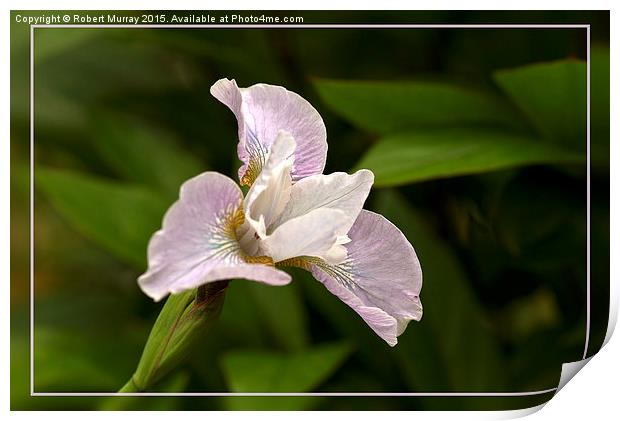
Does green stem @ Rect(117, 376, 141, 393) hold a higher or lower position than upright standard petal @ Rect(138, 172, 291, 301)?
lower

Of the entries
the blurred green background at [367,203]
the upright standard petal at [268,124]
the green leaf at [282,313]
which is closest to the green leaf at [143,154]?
the blurred green background at [367,203]

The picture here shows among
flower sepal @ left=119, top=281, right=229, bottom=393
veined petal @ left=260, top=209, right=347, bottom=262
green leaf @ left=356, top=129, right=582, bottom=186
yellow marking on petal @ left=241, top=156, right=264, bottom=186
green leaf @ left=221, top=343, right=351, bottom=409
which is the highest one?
green leaf @ left=356, top=129, right=582, bottom=186

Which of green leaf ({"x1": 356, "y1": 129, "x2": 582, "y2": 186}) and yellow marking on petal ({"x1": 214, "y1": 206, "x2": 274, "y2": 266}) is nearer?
yellow marking on petal ({"x1": 214, "y1": 206, "x2": 274, "y2": 266})

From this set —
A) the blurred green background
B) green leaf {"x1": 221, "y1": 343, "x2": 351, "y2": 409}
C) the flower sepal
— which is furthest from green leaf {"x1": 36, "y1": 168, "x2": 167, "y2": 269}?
the flower sepal

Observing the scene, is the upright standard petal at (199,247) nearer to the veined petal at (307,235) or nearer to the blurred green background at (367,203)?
the veined petal at (307,235)

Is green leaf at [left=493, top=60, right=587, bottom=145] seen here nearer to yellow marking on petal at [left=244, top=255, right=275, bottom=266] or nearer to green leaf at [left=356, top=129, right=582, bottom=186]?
green leaf at [left=356, top=129, right=582, bottom=186]

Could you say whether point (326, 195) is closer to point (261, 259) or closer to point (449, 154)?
point (261, 259)
